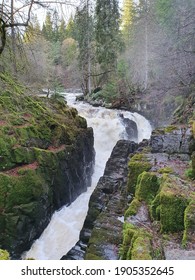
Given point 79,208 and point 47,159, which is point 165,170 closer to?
point 47,159

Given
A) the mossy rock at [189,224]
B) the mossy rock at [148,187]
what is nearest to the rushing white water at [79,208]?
the mossy rock at [148,187]

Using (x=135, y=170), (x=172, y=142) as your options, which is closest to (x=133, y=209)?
(x=135, y=170)

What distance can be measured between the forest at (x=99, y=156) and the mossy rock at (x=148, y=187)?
2 cm

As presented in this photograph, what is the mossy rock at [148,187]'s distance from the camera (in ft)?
21.1

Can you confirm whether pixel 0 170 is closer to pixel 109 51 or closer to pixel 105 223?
pixel 105 223

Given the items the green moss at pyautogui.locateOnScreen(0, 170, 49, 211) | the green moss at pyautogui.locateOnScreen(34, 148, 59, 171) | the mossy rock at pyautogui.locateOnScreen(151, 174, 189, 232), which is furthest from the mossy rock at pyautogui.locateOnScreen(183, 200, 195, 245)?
the green moss at pyautogui.locateOnScreen(34, 148, 59, 171)

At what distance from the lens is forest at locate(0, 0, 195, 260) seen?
5508 millimetres

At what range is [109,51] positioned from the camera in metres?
28.6

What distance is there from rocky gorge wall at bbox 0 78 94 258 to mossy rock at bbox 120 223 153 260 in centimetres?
475

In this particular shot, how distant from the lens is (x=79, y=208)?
39.4ft

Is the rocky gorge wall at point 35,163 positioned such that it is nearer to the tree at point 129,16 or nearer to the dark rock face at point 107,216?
the dark rock face at point 107,216

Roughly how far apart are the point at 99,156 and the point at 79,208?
18.2 feet

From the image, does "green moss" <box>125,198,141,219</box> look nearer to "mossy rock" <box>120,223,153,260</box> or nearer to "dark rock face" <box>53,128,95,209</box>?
"mossy rock" <box>120,223,153,260</box>
